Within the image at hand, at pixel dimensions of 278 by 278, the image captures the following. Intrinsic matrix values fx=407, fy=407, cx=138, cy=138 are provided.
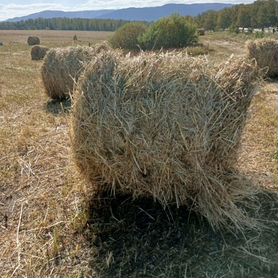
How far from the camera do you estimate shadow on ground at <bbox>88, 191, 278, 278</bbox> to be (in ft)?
11.2

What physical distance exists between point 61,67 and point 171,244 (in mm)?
7219

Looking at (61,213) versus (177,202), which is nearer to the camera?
(177,202)

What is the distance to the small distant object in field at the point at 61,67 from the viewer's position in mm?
10023

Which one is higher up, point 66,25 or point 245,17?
point 245,17

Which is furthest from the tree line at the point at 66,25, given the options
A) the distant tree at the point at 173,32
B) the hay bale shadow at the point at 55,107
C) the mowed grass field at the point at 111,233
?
the mowed grass field at the point at 111,233

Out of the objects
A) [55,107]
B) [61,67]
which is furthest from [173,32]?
[55,107]

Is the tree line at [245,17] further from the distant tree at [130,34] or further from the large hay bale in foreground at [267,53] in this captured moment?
the large hay bale in foreground at [267,53]

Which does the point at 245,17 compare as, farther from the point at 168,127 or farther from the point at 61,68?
the point at 168,127

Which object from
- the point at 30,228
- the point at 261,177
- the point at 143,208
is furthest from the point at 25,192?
the point at 261,177

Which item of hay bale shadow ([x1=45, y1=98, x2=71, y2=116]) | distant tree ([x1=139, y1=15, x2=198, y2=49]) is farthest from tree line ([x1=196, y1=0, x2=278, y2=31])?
hay bale shadow ([x1=45, y1=98, x2=71, y2=116])

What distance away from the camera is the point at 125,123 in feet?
12.4

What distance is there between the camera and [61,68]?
10.0m

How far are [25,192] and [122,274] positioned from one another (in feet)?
6.41

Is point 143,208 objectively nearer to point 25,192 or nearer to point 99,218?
point 99,218
